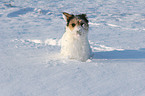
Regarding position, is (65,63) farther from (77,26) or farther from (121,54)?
(121,54)

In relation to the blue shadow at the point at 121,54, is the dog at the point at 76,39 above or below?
above

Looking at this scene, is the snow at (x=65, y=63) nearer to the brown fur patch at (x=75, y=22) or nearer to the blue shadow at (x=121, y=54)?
the blue shadow at (x=121, y=54)

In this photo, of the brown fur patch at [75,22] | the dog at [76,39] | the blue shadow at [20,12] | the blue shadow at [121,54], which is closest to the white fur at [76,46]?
the dog at [76,39]

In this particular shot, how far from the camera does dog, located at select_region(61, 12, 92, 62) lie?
3.86 metres

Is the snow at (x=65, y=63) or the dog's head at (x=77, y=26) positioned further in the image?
the dog's head at (x=77, y=26)

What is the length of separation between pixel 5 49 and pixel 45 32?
2419mm

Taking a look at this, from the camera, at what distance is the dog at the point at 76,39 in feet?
12.7

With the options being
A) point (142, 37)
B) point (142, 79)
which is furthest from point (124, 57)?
point (142, 37)

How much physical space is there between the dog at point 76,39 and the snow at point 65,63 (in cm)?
19

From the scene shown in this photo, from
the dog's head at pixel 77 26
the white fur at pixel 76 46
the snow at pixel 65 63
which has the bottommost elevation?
the snow at pixel 65 63

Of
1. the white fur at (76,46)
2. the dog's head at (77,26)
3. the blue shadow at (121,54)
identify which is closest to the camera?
the dog's head at (77,26)

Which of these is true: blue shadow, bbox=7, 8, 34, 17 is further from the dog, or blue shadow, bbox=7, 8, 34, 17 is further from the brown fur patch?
the brown fur patch

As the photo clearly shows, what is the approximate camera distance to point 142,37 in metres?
6.71

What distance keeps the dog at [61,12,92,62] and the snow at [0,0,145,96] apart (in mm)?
195
